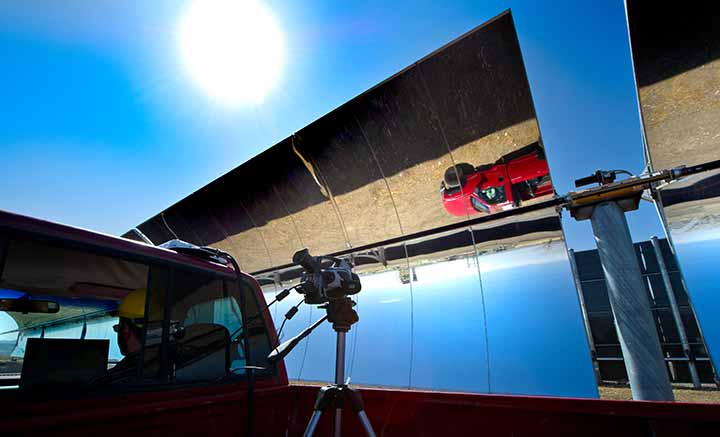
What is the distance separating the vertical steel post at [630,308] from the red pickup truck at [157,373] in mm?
2514

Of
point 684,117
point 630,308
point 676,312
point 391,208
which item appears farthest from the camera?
point 676,312

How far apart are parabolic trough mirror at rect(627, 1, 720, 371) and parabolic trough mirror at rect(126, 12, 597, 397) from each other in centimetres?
102

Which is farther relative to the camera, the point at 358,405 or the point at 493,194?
the point at 493,194

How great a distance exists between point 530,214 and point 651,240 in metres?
5.76

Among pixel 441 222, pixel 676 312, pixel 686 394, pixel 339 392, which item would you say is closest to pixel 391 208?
pixel 441 222

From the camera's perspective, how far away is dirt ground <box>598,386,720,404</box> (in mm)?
5527

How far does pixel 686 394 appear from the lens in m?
5.81

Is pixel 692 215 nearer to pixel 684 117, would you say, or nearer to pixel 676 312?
pixel 684 117

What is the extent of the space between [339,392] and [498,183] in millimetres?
3519

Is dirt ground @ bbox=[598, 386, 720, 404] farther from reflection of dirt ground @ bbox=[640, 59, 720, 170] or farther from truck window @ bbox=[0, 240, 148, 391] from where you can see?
truck window @ bbox=[0, 240, 148, 391]

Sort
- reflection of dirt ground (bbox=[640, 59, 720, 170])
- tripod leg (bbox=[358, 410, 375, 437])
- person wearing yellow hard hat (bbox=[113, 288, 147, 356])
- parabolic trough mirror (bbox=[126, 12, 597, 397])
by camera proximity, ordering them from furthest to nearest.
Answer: parabolic trough mirror (bbox=[126, 12, 597, 397])
reflection of dirt ground (bbox=[640, 59, 720, 170])
person wearing yellow hard hat (bbox=[113, 288, 147, 356])
tripod leg (bbox=[358, 410, 375, 437])

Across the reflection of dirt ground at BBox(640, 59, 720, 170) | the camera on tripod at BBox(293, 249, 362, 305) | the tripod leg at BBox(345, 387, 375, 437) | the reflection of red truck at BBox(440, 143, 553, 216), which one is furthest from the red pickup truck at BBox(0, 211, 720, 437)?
A: the reflection of dirt ground at BBox(640, 59, 720, 170)

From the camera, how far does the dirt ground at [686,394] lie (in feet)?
18.1

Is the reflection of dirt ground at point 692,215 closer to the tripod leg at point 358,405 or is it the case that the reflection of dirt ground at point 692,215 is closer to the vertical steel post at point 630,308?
the vertical steel post at point 630,308
